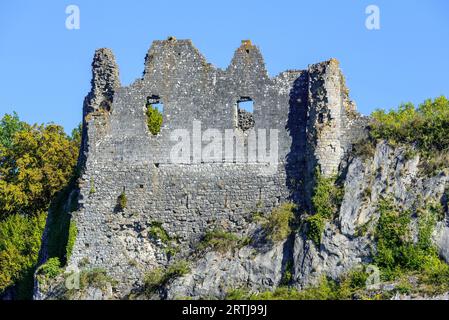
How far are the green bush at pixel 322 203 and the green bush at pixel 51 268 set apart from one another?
9197mm

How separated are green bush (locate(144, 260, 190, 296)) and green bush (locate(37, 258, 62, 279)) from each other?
10.7ft

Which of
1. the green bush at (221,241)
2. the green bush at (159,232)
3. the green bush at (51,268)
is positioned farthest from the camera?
the green bush at (51,268)

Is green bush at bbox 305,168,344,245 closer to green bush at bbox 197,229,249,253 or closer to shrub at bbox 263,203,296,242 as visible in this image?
shrub at bbox 263,203,296,242

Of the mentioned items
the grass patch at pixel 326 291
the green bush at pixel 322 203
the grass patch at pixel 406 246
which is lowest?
the grass patch at pixel 326 291

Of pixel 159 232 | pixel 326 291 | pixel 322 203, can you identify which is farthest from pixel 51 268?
pixel 326 291

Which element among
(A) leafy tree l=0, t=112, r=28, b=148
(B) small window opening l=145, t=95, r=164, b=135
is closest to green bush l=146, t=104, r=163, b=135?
(B) small window opening l=145, t=95, r=164, b=135

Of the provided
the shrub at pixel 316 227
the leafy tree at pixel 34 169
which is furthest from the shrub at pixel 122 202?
the leafy tree at pixel 34 169

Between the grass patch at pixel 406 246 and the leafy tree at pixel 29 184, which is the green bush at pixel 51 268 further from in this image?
the leafy tree at pixel 29 184

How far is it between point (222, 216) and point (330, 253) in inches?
186

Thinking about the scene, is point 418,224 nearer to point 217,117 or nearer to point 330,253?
point 330,253

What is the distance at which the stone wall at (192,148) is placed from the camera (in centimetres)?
4797

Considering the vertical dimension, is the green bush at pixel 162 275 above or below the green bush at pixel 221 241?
below

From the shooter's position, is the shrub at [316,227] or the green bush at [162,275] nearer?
the shrub at [316,227]
